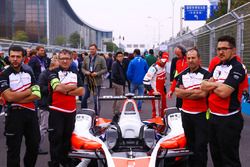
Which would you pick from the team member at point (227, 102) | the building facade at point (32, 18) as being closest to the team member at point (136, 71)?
the team member at point (227, 102)

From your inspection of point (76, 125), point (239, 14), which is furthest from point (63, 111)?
point (239, 14)

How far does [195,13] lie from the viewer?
46562 millimetres

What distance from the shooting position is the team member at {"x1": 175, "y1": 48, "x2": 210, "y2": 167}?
5.79 m

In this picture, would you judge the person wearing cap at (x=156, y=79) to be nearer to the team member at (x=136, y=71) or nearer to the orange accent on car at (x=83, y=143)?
the team member at (x=136, y=71)

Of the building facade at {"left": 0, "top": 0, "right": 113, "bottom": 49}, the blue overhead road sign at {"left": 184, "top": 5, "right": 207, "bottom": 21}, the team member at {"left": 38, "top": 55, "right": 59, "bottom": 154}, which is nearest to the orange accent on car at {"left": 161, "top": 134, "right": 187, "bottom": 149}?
the team member at {"left": 38, "top": 55, "right": 59, "bottom": 154}

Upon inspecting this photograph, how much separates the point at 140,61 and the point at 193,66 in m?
6.38

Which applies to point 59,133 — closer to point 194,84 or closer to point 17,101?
point 17,101

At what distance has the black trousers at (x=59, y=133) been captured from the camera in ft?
19.9

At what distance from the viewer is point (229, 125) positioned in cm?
514

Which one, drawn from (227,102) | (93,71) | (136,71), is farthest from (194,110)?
(136,71)

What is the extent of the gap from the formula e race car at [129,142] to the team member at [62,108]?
0.22m

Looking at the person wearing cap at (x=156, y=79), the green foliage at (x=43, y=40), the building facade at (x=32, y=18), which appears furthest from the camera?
the green foliage at (x=43, y=40)

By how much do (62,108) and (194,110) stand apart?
6.25 ft

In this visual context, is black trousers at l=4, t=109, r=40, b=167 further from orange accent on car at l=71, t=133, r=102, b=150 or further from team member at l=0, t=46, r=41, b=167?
orange accent on car at l=71, t=133, r=102, b=150
